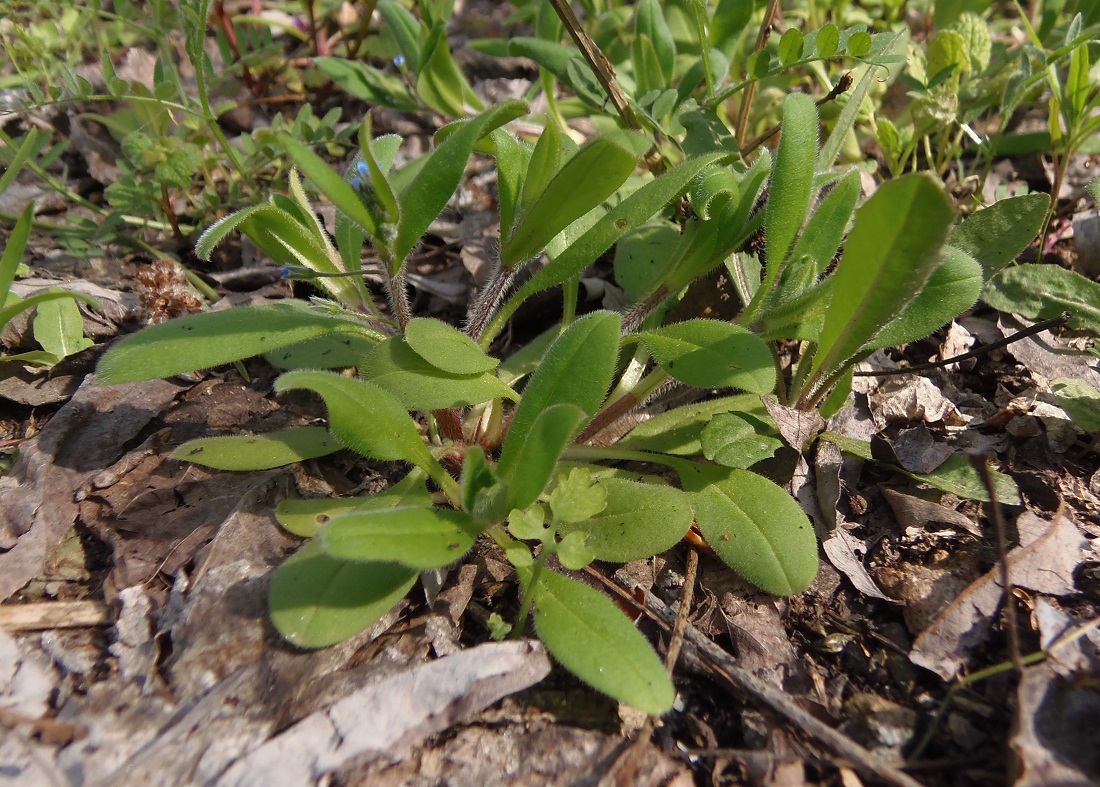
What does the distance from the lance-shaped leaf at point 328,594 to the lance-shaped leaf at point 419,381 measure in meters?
0.45

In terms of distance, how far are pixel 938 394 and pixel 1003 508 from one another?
1.66 feet

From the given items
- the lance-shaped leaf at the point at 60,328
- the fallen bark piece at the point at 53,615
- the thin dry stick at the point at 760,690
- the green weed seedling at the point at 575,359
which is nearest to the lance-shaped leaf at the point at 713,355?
the green weed seedling at the point at 575,359

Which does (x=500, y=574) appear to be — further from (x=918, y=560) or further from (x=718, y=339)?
(x=918, y=560)

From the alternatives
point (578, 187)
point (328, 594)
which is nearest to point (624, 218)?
point (578, 187)

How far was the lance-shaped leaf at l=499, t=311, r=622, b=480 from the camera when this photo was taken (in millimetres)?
1912

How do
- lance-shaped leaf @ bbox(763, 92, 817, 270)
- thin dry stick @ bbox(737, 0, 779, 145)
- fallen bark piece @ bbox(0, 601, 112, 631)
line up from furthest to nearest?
1. thin dry stick @ bbox(737, 0, 779, 145)
2. lance-shaped leaf @ bbox(763, 92, 817, 270)
3. fallen bark piece @ bbox(0, 601, 112, 631)

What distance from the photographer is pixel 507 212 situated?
2.24 m

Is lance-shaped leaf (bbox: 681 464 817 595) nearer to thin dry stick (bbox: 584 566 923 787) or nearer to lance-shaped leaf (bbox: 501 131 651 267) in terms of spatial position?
thin dry stick (bbox: 584 566 923 787)

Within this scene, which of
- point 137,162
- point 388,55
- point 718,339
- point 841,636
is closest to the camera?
point 841,636

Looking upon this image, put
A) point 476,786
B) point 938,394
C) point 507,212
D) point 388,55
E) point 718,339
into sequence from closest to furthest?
point 476,786
point 718,339
point 507,212
point 938,394
point 388,55

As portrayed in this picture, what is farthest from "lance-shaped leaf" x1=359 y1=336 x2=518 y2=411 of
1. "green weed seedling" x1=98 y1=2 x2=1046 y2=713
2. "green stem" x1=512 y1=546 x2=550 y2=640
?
"green stem" x1=512 y1=546 x2=550 y2=640

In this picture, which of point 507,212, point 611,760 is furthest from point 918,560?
point 507,212

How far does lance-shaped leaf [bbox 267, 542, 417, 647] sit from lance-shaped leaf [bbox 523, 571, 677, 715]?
0.37 meters

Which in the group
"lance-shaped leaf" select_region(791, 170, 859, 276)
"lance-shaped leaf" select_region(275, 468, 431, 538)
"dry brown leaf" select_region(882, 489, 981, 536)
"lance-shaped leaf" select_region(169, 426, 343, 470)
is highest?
"lance-shaped leaf" select_region(791, 170, 859, 276)
